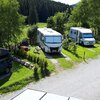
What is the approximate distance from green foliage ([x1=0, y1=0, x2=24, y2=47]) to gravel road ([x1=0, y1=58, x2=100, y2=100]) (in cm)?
985

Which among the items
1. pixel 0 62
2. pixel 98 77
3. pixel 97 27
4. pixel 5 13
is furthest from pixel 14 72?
pixel 97 27

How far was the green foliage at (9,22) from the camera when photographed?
29.8m

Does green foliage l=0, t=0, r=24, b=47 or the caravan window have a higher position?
green foliage l=0, t=0, r=24, b=47

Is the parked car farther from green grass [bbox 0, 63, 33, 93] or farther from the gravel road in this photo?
the gravel road

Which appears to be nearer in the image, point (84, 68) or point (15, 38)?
point (84, 68)

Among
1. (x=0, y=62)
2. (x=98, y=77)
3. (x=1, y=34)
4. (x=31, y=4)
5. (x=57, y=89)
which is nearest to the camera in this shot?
(x=57, y=89)

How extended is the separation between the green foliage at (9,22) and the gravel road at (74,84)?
32.3ft

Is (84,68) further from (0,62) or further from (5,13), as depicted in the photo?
(5,13)

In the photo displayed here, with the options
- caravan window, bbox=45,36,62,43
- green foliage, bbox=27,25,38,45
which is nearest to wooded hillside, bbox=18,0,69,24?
green foliage, bbox=27,25,38,45

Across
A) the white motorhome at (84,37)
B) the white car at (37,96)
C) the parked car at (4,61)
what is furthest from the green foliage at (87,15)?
the white car at (37,96)

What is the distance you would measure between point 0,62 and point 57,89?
16.3ft

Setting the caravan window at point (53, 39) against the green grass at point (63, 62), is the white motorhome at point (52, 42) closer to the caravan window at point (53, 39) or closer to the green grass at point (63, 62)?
the caravan window at point (53, 39)

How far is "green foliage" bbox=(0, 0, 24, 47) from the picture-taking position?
29.8m

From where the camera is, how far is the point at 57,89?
18094mm
